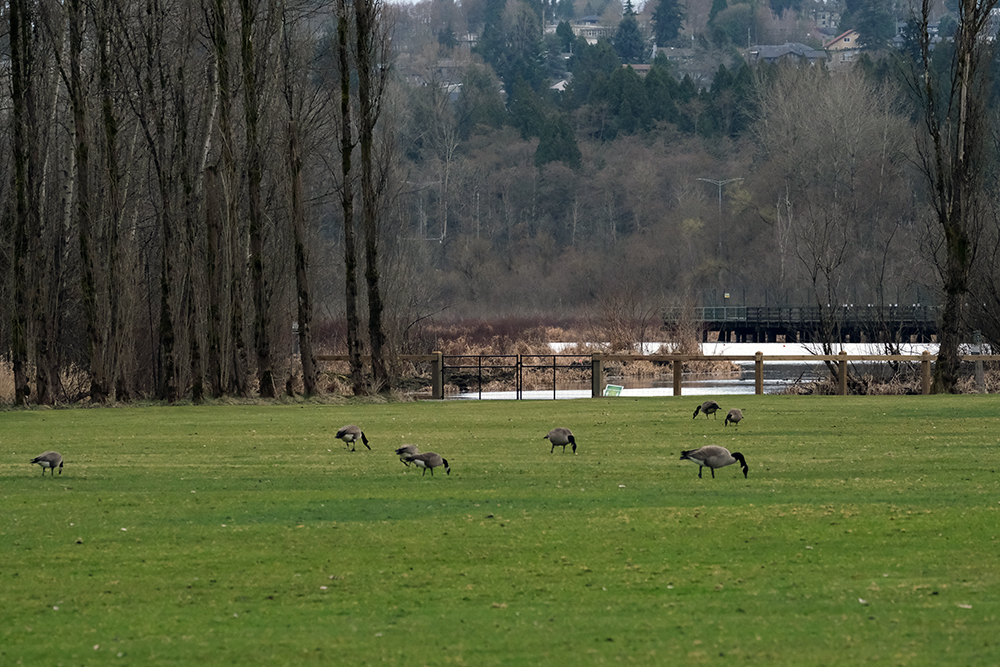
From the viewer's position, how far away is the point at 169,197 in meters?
35.5

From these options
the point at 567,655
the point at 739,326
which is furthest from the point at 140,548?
the point at 739,326

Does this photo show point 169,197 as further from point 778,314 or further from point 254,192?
point 778,314

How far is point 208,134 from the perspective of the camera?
3538 cm

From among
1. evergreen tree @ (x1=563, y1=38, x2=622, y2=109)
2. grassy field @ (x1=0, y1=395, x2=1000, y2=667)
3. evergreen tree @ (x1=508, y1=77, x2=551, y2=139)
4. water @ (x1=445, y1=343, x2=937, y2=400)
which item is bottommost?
water @ (x1=445, y1=343, x2=937, y2=400)

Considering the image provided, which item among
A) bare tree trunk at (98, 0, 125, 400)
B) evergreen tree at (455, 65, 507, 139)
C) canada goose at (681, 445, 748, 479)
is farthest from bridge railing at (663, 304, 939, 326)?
evergreen tree at (455, 65, 507, 139)

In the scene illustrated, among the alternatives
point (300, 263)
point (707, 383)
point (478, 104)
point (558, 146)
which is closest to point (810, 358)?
point (300, 263)

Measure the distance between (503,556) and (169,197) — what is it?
26768mm

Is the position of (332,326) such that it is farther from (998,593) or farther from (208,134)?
(998,593)

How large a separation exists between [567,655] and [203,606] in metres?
2.85

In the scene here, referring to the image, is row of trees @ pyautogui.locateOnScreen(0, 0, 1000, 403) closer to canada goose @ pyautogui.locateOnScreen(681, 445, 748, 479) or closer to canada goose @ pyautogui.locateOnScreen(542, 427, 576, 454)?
canada goose @ pyautogui.locateOnScreen(542, 427, 576, 454)

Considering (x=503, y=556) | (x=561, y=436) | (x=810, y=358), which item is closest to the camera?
(x=503, y=556)

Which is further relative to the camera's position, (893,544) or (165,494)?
(165,494)

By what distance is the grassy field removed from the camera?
821 cm

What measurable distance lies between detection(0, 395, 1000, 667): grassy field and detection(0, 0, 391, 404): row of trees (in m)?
12.8
